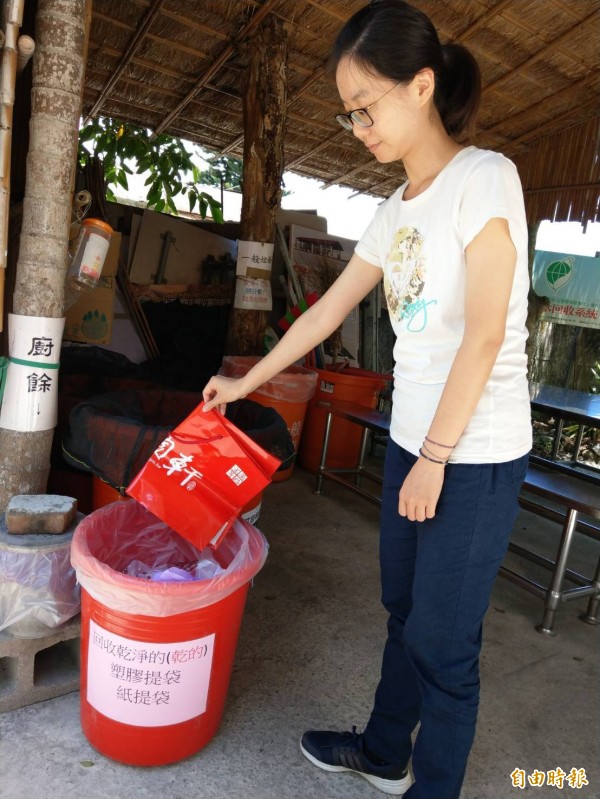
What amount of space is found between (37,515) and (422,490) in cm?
111

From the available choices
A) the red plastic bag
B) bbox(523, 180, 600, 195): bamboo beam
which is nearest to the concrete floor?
the red plastic bag

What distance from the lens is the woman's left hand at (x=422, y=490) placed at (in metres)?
1.06

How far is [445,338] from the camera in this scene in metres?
1.09

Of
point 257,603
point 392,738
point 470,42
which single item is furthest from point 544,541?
point 470,42

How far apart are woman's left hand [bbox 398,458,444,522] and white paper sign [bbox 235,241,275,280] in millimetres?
2941

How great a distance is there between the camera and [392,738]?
143 centimetres

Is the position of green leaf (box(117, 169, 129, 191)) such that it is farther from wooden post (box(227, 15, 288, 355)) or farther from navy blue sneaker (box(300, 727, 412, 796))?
navy blue sneaker (box(300, 727, 412, 796))

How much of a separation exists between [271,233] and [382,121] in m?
2.82

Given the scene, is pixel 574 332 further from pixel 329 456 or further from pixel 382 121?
pixel 382 121

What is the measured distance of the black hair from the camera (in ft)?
3.43

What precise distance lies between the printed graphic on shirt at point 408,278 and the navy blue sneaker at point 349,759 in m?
1.10

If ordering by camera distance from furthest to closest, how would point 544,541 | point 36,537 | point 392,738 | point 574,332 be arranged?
point 574,332 → point 544,541 → point 36,537 → point 392,738

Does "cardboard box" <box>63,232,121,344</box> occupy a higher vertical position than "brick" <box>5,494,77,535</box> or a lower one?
higher

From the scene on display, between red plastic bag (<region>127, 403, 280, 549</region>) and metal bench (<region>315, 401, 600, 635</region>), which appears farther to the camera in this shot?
metal bench (<region>315, 401, 600, 635</region>)
